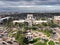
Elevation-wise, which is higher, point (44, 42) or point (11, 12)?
point (44, 42)

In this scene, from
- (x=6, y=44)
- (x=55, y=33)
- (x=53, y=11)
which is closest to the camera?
(x=6, y=44)

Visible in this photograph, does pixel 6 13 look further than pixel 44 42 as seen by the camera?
Yes

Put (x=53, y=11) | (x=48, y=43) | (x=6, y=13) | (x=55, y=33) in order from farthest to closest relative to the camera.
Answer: (x=53, y=11), (x=6, y=13), (x=55, y=33), (x=48, y=43)

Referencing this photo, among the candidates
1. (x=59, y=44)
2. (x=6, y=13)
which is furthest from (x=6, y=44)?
(x=6, y=13)

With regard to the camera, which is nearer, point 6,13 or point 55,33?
point 55,33

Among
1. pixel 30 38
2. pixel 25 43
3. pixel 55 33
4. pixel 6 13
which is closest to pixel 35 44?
pixel 25 43

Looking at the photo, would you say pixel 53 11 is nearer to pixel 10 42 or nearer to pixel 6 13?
pixel 6 13

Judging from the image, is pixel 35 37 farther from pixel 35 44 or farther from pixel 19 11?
pixel 19 11

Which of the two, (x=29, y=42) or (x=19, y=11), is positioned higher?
(x=29, y=42)

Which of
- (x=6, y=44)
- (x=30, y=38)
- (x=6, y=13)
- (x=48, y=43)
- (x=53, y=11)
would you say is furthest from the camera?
(x=53, y=11)
